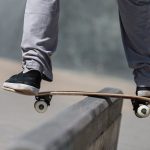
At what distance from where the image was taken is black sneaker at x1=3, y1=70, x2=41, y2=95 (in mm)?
2521

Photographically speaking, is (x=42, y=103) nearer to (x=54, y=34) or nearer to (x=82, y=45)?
(x=54, y=34)

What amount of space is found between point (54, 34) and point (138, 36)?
17.4 inches

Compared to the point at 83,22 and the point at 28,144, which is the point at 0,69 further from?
the point at 28,144

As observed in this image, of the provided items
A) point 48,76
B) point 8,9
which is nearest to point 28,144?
point 48,76

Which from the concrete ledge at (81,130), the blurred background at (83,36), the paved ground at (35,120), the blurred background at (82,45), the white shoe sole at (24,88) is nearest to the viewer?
the concrete ledge at (81,130)

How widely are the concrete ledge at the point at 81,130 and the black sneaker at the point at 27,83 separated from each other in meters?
0.26

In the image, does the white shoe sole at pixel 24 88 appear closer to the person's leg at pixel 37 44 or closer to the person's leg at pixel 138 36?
the person's leg at pixel 37 44

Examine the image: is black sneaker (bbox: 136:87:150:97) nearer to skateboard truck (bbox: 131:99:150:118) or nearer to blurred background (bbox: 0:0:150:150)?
skateboard truck (bbox: 131:99:150:118)

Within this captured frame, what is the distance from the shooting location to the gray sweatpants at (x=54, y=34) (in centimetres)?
257

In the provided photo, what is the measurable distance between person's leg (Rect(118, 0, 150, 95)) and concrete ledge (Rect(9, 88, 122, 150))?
0.57 feet

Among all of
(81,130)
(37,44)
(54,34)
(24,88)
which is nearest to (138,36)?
(54,34)

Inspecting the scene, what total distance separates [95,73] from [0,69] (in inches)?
70.5

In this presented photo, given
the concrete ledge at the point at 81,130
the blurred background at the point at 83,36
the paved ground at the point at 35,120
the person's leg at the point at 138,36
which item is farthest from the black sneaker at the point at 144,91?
the blurred background at the point at 83,36

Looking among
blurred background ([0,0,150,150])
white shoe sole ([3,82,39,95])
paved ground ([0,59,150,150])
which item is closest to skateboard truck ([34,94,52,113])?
white shoe sole ([3,82,39,95])
